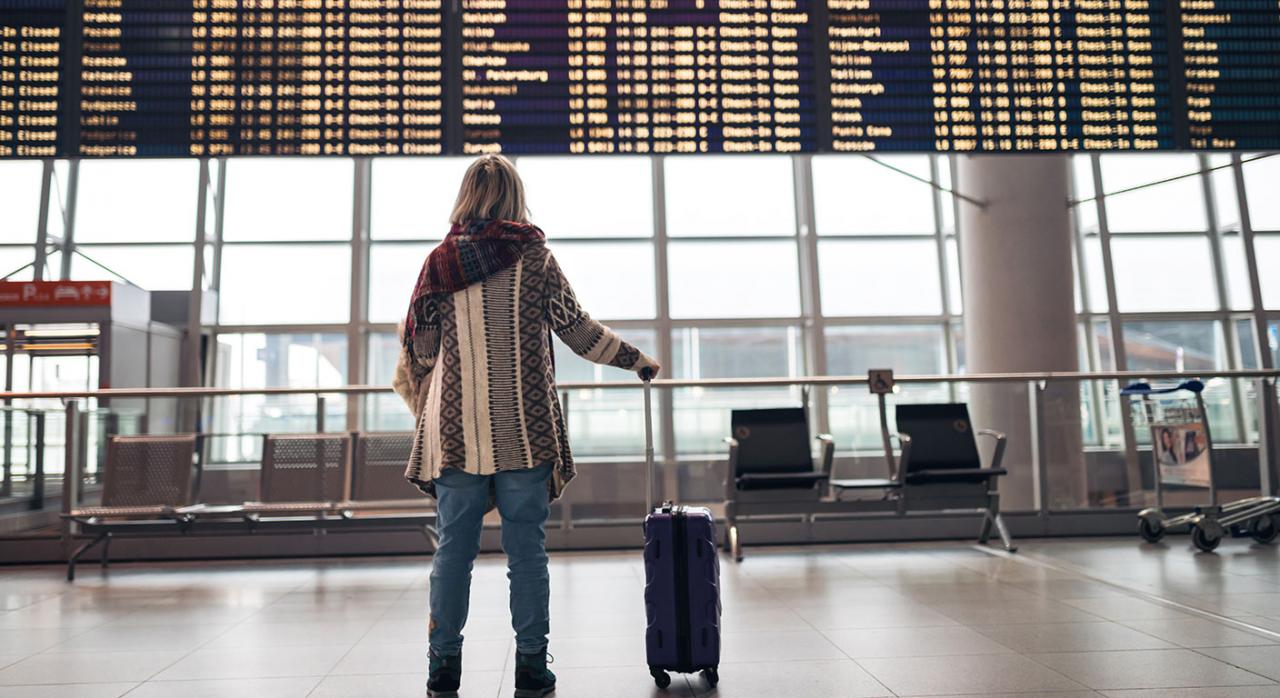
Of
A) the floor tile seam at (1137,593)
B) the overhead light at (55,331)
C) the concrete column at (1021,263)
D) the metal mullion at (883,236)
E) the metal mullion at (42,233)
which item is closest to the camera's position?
the floor tile seam at (1137,593)

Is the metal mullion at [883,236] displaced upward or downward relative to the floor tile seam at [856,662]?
upward

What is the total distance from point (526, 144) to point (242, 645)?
2.34 metres

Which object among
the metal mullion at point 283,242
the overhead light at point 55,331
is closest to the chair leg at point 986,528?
the metal mullion at point 283,242

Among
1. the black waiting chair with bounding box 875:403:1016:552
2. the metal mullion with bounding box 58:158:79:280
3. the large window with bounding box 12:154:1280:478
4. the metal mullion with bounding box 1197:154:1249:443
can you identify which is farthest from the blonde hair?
the metal mullion with bounding box 1197:154:1249:443

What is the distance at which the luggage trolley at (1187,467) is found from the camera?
18.7 feet

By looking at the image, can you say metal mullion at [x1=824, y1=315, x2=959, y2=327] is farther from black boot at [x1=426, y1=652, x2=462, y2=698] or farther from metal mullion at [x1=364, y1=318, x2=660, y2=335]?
black boot at [x1=426, y1=652, x2=462, y2=698]

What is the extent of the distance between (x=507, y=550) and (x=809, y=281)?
29.0ft

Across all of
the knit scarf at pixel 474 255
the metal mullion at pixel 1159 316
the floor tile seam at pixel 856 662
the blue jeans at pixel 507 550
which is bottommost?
the floor tile seam at pixel 856 662

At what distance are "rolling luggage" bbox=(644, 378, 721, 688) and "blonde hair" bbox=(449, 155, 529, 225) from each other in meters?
1.02

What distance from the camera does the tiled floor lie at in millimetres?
2797

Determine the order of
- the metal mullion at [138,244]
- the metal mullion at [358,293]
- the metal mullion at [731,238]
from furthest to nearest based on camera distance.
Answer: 1. the metal mullion at [731,238]
2. the metal mullion at [138,244]
3. the metal mullion at [358,293]

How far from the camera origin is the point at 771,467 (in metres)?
5.96

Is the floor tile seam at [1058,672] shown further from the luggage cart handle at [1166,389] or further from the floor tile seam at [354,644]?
the luggage cart handle at [1166,389]

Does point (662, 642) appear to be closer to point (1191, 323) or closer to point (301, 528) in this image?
point (301, 528)
